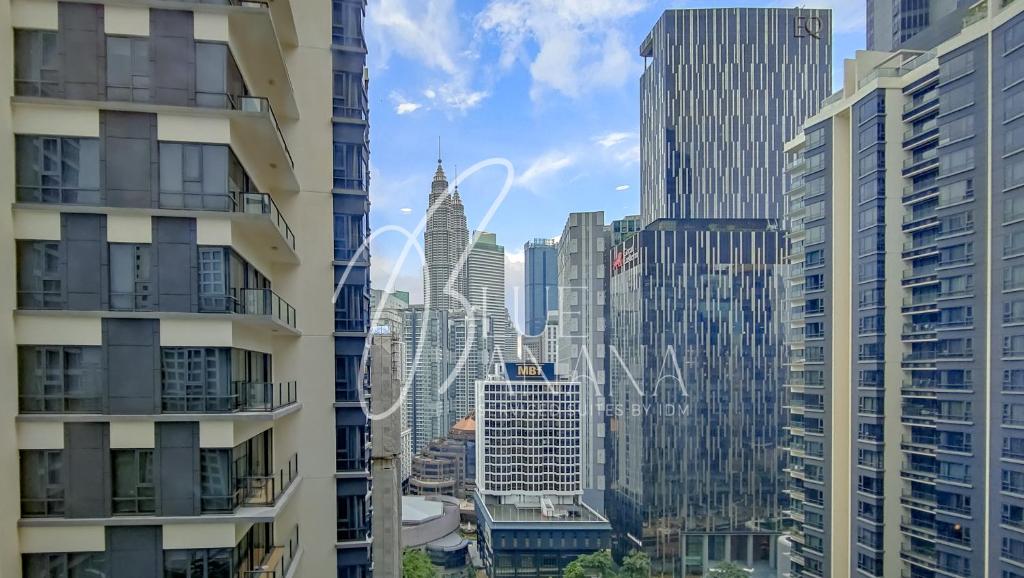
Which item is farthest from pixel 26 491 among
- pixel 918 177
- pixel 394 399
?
pixel 918 177

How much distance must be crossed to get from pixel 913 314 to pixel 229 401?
11986 millimetres

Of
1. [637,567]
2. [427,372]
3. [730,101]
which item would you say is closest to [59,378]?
[637,567]

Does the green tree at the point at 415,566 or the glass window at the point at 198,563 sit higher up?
the glass window at the point at 198,563

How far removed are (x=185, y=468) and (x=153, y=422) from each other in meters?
0.38

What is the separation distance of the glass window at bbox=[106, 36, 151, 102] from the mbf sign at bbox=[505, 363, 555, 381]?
2947 cm

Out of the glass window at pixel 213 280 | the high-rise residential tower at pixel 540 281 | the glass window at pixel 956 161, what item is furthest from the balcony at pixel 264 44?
the high-rise residential tower at pixel 540 281

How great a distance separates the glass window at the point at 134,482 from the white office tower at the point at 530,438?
93.5ft

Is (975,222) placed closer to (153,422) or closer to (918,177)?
(918,177)

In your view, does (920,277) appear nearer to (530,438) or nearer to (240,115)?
(240,115)

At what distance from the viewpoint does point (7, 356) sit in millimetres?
3496

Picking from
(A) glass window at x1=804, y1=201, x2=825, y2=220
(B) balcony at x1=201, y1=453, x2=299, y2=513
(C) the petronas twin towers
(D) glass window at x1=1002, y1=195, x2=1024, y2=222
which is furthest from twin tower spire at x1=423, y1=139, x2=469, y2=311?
(B) balcony at x1=201, y1=453, x2=299, y2=513

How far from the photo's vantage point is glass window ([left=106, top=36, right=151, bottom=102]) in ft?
12.2

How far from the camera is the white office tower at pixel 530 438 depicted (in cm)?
3194

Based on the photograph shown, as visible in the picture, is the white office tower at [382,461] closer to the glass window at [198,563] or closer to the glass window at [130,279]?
the glass window at [198,563]
